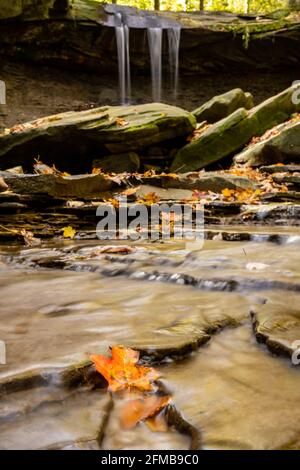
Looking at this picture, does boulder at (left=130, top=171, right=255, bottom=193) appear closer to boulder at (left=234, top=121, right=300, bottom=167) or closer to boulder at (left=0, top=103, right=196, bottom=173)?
boulder at (left=234, top=121, right=300, bottom=167)

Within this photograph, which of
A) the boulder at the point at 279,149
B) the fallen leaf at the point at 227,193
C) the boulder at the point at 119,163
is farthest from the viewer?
the boulder at the point at 119,163

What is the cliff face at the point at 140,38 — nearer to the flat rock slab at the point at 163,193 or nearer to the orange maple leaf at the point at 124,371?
the flat rock slab at the point at 163,193

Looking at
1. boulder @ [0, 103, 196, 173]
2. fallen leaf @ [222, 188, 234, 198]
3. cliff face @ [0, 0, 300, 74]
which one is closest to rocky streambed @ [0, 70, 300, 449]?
fallen leaf @ [222, 188, 234, 198]

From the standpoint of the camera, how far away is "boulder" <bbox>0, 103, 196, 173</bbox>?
9.02 metres

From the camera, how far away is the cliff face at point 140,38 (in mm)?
16109

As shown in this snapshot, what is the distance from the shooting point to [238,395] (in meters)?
1.21

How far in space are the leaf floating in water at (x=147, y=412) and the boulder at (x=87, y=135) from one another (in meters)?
8.40

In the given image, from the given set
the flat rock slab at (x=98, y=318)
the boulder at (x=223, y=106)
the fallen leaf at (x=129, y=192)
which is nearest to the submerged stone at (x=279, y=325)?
the flat rock slab at (x=98, y=318)

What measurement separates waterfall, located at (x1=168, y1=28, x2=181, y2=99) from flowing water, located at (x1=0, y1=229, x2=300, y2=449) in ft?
54.4

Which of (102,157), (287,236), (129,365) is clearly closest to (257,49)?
(102,157)

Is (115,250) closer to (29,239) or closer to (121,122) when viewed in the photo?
(29,239)

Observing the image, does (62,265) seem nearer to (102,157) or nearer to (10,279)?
(10,279)
